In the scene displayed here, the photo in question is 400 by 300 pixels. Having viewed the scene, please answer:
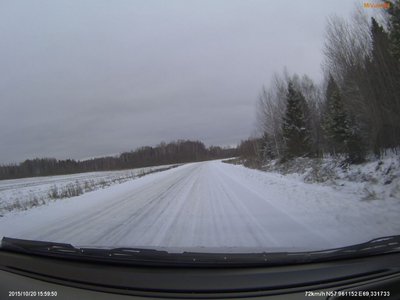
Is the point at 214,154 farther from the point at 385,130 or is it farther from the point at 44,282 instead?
the point at 44,282

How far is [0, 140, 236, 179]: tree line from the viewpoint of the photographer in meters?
102

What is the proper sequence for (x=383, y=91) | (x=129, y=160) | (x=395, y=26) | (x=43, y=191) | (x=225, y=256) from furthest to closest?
(x=129, y=160)
(x=43, y=191)
(x=383, y=91)
(x=395, y=26)
(x=225, y=256)

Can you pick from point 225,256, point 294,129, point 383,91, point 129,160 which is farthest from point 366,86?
point 129,160

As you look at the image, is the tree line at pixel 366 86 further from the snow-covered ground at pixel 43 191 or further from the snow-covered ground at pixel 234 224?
the snow-covered ground at pixel 43 191

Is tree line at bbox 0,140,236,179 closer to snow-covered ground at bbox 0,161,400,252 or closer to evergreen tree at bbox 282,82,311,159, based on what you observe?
evergreen tree at bbox 282,82,311,159

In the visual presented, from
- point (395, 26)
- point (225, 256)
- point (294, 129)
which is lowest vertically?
point (225, 256)

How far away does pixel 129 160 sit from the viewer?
141m

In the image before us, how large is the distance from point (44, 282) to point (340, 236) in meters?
4.51

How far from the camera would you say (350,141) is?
70.2ft

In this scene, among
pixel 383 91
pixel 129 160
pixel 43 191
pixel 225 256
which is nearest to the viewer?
pixel 225 256

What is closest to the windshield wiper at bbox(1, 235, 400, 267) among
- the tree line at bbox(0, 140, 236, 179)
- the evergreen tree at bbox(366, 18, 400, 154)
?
the evergreen tree at bbox(366, 18, 400, 154)

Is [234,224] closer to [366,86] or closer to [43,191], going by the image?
[366,86]

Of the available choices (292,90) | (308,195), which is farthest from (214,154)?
(308,195)

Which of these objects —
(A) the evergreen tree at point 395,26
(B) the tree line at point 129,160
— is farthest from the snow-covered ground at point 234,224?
(B) the tree line at point 129,160
